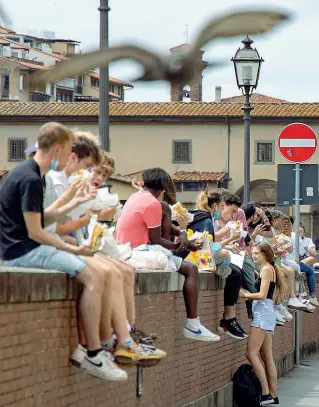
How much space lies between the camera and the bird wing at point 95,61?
12.8 meters

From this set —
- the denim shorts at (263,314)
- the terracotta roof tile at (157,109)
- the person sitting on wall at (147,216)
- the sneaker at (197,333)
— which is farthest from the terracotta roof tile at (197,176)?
the person sitting on wall at (147,216)

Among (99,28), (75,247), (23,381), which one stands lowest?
(23,381)

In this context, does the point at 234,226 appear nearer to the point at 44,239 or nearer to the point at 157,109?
the point at 44,239

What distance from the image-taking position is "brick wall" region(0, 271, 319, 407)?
25.7ft

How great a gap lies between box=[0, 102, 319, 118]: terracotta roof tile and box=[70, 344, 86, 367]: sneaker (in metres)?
A: 90.8

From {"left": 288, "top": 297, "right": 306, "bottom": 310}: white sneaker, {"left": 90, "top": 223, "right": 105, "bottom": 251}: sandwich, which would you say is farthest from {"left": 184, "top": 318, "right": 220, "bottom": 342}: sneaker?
{"left": 288, "top": 297, "right": 306, "bottom": 310}: white sneaker

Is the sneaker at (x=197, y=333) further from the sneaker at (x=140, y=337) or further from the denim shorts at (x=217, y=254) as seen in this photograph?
the sneaker at (x=140, y=337)

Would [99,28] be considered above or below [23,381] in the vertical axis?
above

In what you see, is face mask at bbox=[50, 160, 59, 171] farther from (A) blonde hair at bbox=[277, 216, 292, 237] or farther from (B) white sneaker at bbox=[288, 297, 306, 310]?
(B) white sneaker at bbox=[288, 297, 306, 310]

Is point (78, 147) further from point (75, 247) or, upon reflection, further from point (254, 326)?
point (254, 326)

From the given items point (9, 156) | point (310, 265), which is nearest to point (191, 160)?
point (9, 156)

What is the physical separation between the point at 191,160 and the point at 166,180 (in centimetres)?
8960

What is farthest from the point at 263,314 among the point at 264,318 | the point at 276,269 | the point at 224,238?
the point at 224,238

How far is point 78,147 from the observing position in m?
9.47
